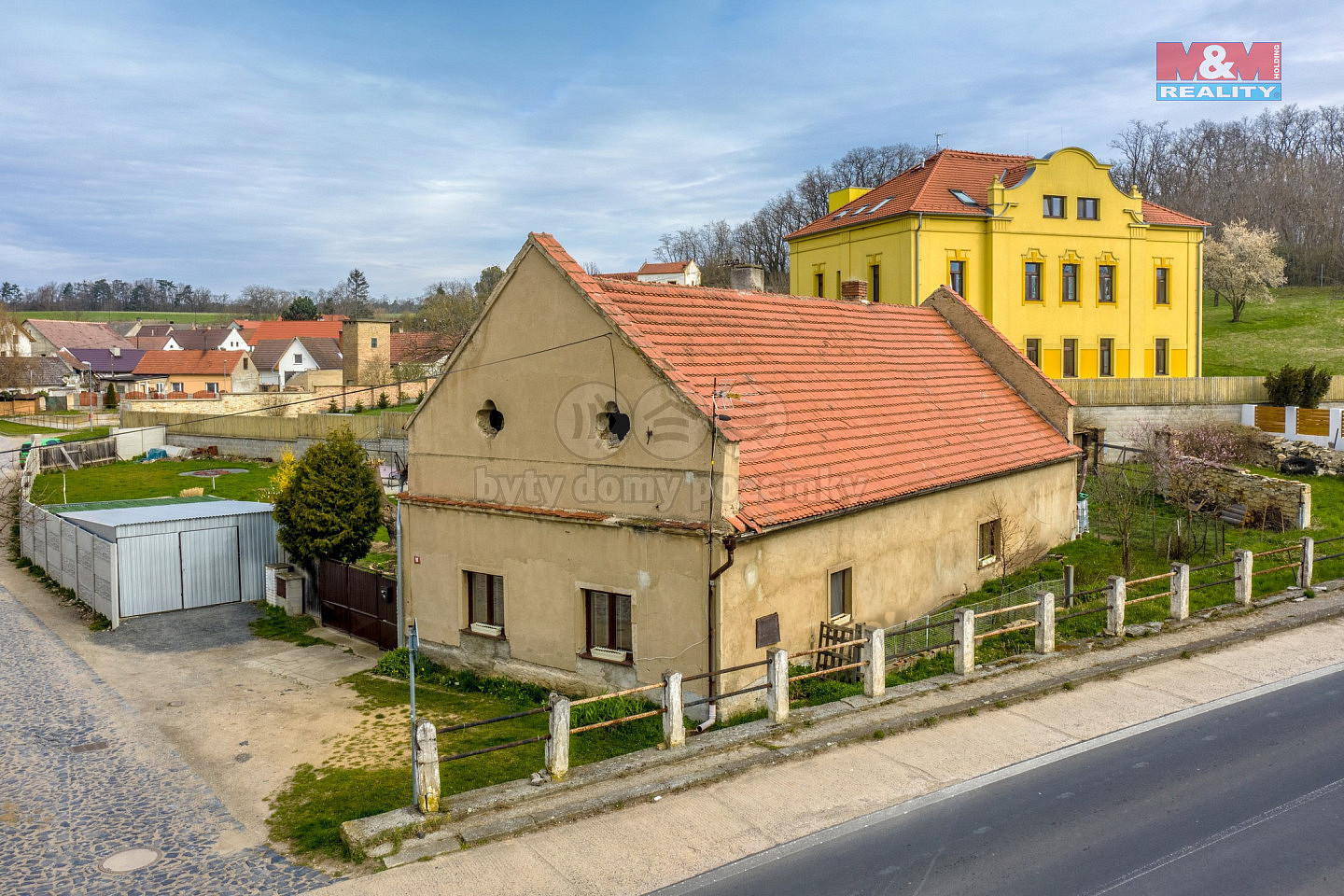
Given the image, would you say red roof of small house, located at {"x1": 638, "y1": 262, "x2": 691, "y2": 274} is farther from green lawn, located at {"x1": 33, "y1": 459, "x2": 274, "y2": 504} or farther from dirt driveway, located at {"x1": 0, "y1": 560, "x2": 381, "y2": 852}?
dirt driveway, located at {"x1": 0, "y1": 560, "x2": 381, "y2": 852}

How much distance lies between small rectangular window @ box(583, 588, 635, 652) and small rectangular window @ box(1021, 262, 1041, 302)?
31.2 metres

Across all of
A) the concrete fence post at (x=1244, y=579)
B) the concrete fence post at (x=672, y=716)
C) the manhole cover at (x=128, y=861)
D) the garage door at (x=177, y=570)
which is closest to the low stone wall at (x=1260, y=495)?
the concrete fence post at (x=1244, y=579)

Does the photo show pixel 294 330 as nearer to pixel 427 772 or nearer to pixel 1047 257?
pixel 1047 257

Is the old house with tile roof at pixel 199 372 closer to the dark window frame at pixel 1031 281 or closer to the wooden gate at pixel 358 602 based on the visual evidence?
the dark window frame at pixel 1031 281

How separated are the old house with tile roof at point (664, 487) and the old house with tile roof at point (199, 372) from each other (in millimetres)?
71146

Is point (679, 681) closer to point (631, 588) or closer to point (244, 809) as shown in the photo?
point (631, 588)

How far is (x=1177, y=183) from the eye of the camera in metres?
84.9

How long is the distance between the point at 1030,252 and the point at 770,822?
35633 mm

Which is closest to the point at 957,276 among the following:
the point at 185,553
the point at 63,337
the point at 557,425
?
the point at 557,425

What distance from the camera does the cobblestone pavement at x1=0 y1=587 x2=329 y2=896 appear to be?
29.7 ft

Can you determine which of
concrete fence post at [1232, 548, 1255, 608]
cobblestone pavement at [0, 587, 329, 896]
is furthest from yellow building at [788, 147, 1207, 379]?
cobblestone pavement at [0, 587, 329, 896]

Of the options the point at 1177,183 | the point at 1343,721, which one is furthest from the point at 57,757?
the point at 1177,183

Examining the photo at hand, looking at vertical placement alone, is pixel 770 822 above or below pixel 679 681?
below

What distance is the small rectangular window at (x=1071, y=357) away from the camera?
1604 inches
